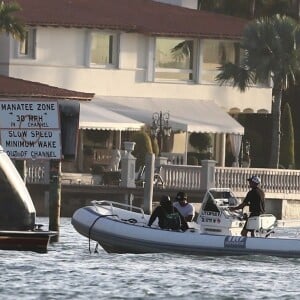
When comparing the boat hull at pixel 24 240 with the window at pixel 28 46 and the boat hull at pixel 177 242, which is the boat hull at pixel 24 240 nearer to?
the boat hull at pixel 177 242

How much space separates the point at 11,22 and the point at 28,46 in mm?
3506

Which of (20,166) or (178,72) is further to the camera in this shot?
(178,72)

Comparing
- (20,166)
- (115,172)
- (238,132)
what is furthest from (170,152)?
(20,166)

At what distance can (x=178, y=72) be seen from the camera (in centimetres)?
7425

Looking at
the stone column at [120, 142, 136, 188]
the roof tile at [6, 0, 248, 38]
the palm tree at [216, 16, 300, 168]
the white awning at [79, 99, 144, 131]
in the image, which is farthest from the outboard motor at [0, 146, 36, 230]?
the palm tree at [216, 16, 300, 168]

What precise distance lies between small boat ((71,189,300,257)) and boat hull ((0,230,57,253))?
4854mm

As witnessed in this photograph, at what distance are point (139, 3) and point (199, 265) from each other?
33.6 meters

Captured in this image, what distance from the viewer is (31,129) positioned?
150ft

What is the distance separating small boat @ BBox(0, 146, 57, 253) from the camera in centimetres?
4012

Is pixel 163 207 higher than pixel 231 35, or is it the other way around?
pixel 231 35

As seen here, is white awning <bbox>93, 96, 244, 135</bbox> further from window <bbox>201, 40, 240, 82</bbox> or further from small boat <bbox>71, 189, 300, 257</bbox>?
small boat <bbox>71, 189, 300, 257</bbox>

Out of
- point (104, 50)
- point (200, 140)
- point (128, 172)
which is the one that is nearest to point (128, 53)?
point (104, 50)

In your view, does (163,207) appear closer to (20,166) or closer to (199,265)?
(199,265)

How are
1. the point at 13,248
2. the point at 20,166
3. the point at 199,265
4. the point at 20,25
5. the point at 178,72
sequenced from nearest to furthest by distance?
the point at 13,248 → the point at 199,265 → the point at 20,166 → the point at 20,25 → the point at 178,72
